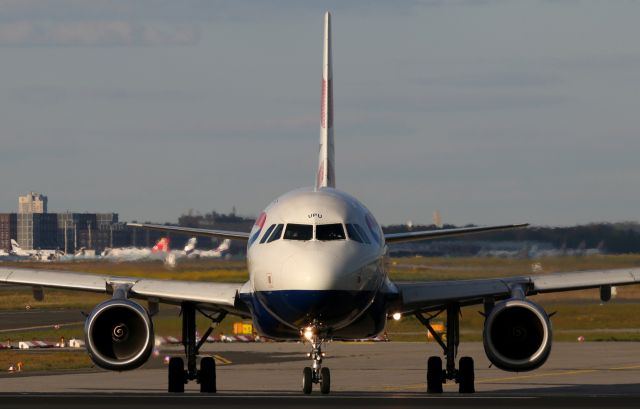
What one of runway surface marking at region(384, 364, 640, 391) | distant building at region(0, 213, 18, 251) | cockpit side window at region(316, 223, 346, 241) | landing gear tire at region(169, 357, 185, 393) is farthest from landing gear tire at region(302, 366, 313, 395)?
distant building at region(0, 213, 18, 251)

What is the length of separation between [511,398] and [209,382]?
7.11 metres

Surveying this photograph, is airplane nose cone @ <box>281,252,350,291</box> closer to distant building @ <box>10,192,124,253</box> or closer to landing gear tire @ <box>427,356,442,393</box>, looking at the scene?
landing gear tire @ <box>427,356,442,393</box>

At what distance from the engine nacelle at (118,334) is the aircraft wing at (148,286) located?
1.57m

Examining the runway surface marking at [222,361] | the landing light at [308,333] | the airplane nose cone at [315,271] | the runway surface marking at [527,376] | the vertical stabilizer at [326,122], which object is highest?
the vertical stabilizer at [326,122]

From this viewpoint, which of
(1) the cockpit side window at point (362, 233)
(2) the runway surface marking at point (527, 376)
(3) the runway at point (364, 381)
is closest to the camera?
(3) the runway at point (364, 381)

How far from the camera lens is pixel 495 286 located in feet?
110

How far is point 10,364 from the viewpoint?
49.9 metres

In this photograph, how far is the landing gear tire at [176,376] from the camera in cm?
3325

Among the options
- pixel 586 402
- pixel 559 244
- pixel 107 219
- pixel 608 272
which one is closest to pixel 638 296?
pixel 559 244

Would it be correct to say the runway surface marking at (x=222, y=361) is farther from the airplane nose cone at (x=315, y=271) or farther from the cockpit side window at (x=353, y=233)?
the airplane nose cone at (x=315, y=271)

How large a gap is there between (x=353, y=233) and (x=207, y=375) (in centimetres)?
562

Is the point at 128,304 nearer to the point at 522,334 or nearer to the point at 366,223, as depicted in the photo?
the point at 366,223

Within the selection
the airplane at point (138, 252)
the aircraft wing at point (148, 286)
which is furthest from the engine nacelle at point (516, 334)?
the airplane at point (138, 252)

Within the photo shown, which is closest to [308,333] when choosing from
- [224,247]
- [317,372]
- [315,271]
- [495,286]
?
[317,372]
